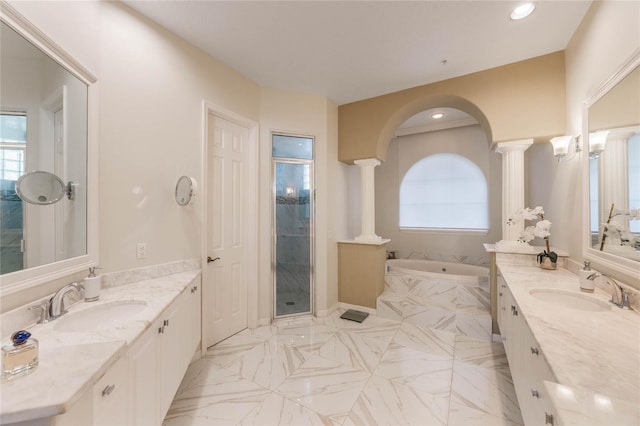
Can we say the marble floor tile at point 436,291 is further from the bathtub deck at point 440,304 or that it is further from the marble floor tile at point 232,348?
the marble floor tile at point 232,348

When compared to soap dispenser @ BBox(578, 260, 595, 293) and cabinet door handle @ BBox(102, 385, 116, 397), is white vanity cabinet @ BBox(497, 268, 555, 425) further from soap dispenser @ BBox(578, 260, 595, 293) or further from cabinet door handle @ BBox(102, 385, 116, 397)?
cabinet door handle @ BBox(102, 385, 116, 397)

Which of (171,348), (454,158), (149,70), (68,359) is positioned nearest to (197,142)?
(149,70)

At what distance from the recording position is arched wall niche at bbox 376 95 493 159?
2.88 m

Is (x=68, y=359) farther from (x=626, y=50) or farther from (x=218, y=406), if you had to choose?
(x=626, y=50)

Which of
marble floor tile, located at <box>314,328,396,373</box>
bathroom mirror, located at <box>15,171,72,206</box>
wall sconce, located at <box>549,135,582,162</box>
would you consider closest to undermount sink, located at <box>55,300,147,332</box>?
bathroom mirror, located at <box>15,171,72,206</box>

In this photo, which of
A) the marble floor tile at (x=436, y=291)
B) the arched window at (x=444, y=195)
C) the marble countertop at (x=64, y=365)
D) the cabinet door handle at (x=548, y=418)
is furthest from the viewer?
the arched window at (x=444, y=195)

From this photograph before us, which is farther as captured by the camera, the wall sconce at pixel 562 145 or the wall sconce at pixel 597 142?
the wall sconce at pixel 562 145

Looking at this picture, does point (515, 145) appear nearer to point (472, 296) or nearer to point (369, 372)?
point (472, 296)

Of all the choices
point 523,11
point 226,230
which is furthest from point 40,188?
point 523,11

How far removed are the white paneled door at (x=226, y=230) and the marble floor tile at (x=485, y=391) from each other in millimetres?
2245

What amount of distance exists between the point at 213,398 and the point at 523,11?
3.83 m

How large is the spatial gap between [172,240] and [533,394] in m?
2.52

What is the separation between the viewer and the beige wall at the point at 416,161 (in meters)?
4.30

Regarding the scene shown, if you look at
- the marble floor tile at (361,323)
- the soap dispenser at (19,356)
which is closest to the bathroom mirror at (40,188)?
the soap dispenser at (19,356)
